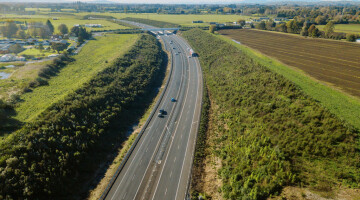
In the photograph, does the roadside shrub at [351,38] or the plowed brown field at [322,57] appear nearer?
the plowed brown field at [322,57]

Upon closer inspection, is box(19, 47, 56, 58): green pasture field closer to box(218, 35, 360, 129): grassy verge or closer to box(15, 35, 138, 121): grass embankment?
box(15, 35, 138, 121): grass embankment

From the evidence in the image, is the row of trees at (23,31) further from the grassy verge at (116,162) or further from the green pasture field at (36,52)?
the grassy verge at (116,162)

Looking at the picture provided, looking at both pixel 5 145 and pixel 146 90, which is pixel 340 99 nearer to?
pixel 146 90

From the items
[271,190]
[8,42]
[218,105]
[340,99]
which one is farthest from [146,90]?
[8,42]

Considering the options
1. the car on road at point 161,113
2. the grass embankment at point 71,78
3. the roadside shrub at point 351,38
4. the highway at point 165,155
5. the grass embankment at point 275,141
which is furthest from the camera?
the roadside shrub at point 351,38

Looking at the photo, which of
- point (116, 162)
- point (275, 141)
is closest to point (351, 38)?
point (275, 141)

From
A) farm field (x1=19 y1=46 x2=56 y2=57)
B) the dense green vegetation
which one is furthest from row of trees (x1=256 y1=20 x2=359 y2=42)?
farm field (x1=19 y1=46 x2=56 y2=57)

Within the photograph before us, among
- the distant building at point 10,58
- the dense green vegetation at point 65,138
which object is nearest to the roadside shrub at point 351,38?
the dense green vegetation at point 65,138
